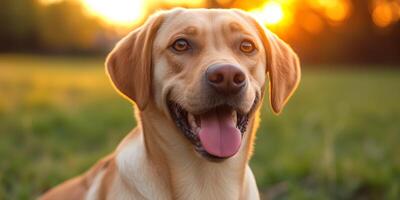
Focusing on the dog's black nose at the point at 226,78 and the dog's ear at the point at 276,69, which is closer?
the dog's black nose at the point at 226,78

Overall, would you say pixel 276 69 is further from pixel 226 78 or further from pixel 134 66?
pixel 134 66

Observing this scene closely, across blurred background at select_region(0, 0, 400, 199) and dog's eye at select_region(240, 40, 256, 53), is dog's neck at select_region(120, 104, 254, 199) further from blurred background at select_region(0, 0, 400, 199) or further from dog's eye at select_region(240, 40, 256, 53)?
blurred background at select_region(0, 0, 400, 199)

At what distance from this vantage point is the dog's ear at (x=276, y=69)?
4.15m

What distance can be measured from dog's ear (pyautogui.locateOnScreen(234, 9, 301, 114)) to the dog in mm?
10

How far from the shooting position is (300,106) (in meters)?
12.3

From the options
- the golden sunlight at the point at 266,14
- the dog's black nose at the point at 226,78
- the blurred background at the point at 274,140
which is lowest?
the blurred background at the point at 274,140

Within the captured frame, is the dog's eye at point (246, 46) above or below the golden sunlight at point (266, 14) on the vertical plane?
above

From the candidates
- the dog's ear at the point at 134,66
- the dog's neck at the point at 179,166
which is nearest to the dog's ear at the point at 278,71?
the dog's neck at the point at 179,166

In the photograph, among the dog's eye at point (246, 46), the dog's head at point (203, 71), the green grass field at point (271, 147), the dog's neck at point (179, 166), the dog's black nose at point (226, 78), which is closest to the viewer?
the dog's black nose at point (226, 78)

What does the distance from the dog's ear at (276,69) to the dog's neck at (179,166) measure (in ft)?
1.14

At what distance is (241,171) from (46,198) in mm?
1671

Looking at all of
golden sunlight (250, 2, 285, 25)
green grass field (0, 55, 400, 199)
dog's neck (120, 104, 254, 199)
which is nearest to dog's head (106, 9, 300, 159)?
dog's neck (120, 104, 254, 199)

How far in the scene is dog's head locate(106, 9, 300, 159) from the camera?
355cm

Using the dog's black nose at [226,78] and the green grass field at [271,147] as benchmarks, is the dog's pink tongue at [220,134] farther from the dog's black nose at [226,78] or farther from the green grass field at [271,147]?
the green grass field at [271,147]
